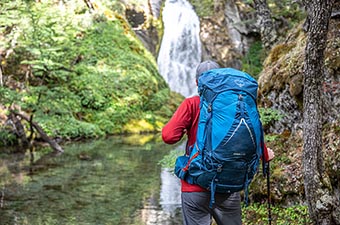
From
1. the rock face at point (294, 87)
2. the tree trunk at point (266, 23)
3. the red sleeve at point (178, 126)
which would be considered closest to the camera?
the red sleeve at point (178, 126)

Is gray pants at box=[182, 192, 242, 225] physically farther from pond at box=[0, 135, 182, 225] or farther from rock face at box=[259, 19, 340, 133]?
pond at box=[0, 135, 182, 225]

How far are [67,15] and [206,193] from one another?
51.0 ft

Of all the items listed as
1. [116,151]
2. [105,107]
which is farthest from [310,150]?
[105,107]

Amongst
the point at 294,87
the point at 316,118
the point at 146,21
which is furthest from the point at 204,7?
the point at 316,118

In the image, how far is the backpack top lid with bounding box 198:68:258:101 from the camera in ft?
8.98

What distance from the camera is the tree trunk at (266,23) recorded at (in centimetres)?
873

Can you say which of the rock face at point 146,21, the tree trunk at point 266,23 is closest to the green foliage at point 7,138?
the tree trunk at point 266,23

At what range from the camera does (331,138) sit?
17.3ft

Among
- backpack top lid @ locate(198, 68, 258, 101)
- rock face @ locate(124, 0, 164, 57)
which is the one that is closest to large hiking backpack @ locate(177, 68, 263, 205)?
backpack top lid @ locate(198, 68, 258, 101)

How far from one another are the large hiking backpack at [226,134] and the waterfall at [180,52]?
84.5 ft

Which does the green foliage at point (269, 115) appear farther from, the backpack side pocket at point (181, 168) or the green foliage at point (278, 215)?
the backpack side pocket at point (181, 168)

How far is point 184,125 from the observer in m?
2.93

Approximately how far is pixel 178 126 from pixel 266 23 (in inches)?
258

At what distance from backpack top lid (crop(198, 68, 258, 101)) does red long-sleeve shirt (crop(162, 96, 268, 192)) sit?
15cm
